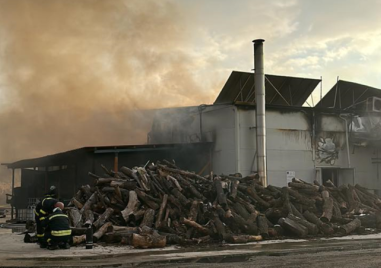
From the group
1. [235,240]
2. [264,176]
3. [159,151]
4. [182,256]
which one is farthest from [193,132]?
[182,256]

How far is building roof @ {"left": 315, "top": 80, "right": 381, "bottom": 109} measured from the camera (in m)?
29.3

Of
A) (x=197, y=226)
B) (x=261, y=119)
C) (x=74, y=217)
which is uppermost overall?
(x=261, y=119)

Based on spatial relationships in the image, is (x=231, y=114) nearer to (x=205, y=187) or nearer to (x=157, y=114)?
(x=157, y=114)

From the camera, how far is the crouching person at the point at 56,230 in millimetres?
11539

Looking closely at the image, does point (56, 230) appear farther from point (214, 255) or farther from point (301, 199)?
point (301, 199)

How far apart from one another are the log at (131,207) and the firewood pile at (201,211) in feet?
0.11

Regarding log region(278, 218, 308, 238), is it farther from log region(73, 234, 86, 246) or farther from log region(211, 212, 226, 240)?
log region(73, 234, 86, 246)

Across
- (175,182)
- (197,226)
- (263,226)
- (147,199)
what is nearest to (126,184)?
(147,199)

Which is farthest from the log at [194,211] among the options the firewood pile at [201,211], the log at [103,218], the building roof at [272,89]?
the building roof at [272,89]

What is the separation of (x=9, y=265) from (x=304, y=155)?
19.3m

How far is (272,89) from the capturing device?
28.7 m

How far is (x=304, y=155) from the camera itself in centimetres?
Result: 2544

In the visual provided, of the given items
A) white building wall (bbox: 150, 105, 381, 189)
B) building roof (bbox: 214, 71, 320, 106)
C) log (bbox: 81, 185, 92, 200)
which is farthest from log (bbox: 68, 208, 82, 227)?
building roof (bbox: 214, 71, 320, 106)

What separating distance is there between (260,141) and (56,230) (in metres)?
14.2
